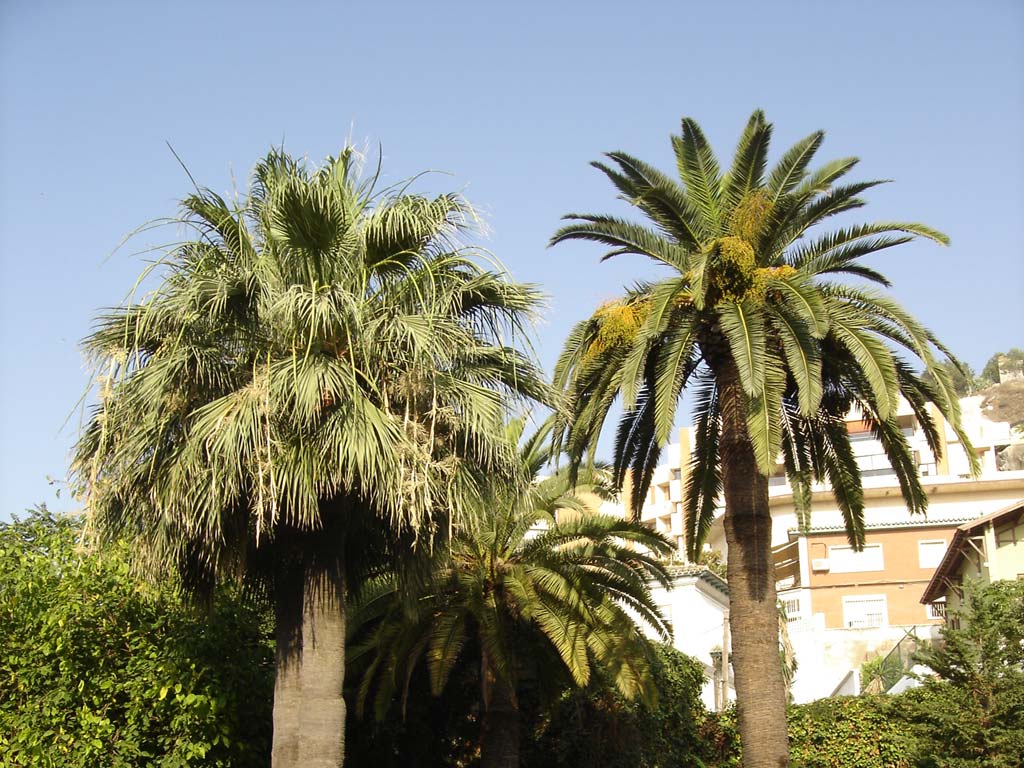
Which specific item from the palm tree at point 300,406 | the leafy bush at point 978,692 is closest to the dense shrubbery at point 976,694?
the leafy bush at point 978,692

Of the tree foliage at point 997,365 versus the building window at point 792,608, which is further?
the tree foliage at point 997,365

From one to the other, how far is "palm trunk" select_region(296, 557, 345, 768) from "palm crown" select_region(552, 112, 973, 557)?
4894mm

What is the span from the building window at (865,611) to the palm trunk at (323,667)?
43202 mm

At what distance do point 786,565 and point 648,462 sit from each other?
141ft

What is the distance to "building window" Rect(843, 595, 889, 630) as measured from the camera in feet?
173

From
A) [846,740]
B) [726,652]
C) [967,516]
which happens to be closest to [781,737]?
[846,740]

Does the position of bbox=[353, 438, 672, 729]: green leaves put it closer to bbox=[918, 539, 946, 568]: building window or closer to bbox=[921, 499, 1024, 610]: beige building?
bbox=[921, 499, 1024, 610]: beige building

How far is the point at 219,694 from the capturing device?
62.9 feet

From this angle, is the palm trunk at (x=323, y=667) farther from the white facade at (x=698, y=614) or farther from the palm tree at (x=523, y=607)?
the white facade at (x=698, y=614)

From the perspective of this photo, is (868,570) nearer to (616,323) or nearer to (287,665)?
(616,323)

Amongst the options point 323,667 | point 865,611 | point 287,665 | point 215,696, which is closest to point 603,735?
point 215,696

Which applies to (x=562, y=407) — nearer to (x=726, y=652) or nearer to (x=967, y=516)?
(x=726, y=652)

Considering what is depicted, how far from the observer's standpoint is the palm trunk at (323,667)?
516 inches

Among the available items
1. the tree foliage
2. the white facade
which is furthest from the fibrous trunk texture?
the tree foliage
